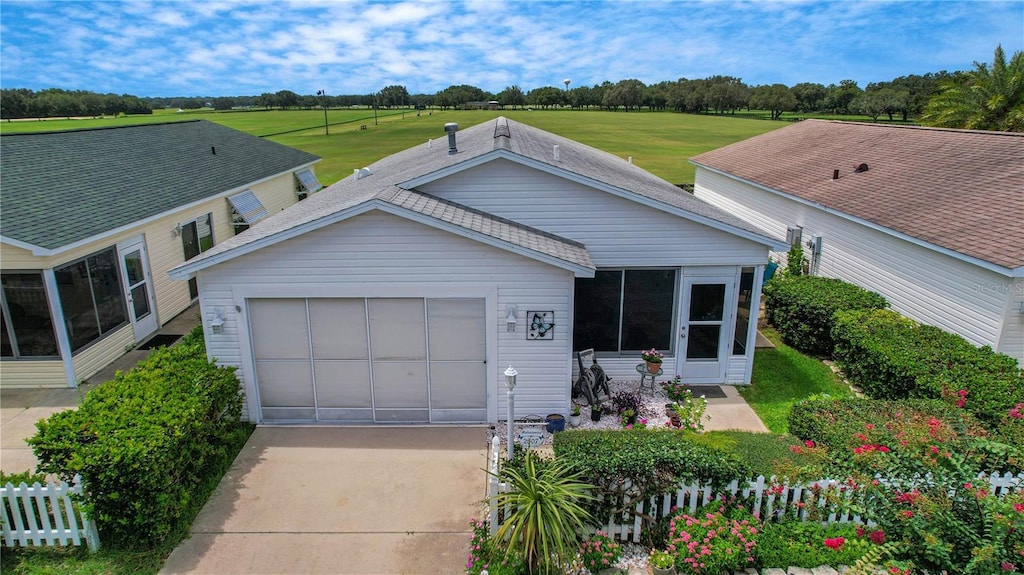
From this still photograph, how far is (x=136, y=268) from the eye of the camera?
13.1 m

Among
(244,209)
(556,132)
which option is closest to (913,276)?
(244,209)

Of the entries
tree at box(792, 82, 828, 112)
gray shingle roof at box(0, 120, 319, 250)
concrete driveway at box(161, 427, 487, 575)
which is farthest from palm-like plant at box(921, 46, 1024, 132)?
tree at box(792, 82, 828, 112)

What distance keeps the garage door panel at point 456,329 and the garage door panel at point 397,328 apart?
169 mm

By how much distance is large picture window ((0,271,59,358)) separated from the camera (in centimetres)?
1030

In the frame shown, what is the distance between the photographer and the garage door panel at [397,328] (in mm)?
9188

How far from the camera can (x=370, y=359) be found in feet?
30.8

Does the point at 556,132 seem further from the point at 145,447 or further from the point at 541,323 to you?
the point at 145,447

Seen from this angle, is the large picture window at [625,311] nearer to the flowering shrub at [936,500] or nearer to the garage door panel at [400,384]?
the garage door panel at [400,384]

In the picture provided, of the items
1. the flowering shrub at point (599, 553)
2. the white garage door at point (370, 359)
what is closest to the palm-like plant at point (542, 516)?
the flowering shrub at point (599, 553)

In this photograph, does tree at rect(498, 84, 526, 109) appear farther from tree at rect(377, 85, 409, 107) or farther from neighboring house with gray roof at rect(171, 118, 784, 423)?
neighboring house with gray roof at rect(171, 118, 784, 423)

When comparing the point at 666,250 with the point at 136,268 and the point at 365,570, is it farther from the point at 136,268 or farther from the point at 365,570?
the point at 136,268

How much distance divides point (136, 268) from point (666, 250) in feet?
39.8

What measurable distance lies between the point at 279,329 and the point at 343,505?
3240mm

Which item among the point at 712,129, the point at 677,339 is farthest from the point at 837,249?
the point at 712,129
